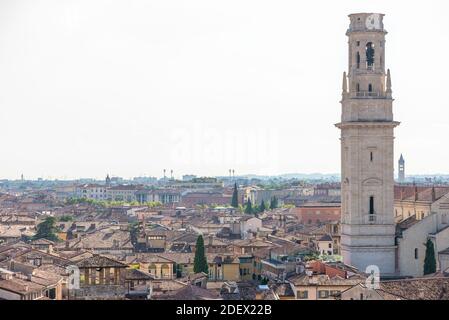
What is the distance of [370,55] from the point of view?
24.3m

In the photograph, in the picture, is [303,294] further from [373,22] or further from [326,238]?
[326,238]

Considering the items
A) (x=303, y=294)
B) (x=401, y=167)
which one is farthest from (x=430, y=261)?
(x=401, y=167)

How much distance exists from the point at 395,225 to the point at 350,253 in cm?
159

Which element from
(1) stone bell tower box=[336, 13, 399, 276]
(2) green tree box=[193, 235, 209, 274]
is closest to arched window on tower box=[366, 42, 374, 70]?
(1) stone bell tower box=[336, 13, 399, 276]

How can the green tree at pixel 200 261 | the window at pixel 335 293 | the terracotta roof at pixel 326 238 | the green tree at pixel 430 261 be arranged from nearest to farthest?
1. the window at pixel 335 293
2. the green tree at pixel 430 261
3. the green tree at pixel 200 261
4. the terracotta roof at pixel 326 238

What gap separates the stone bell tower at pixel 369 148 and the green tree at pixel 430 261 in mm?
867

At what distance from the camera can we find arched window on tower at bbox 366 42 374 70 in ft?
79.4

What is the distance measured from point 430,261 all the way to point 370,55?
5.00m

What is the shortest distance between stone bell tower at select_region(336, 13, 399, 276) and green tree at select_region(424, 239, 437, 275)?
867 millimetres

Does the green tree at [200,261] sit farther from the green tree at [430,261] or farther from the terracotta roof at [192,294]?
the terracotta roof at [192,294]

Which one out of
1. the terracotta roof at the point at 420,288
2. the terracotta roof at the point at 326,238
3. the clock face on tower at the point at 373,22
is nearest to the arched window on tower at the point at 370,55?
the clock face on tower at the point at 373,22

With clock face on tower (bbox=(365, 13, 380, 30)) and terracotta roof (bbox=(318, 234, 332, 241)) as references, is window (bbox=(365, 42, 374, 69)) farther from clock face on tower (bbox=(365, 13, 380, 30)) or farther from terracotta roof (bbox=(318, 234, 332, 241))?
terracotta roof (bbox=(318, 234, 332, 241))

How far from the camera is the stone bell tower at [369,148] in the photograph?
23953mm
